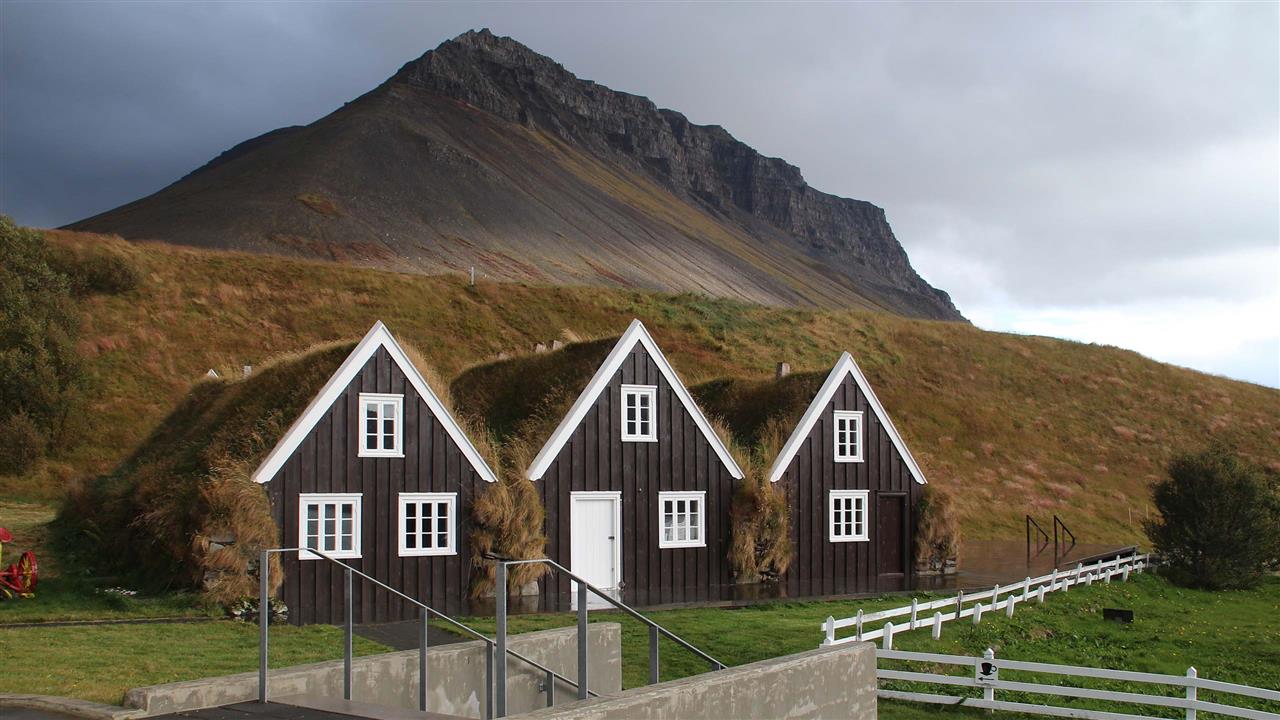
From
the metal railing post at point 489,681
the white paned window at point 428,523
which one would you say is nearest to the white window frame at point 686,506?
the white paned window at point 428,523

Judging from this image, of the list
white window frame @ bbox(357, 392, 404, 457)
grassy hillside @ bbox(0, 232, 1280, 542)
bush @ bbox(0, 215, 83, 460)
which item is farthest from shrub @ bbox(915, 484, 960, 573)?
bush @ bbox(0, 215, 83, 460)

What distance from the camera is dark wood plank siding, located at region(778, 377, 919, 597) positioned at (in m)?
27.0

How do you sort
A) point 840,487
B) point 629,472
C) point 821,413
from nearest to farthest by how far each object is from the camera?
1. point 629,472
2. point 821,413
3. point 840,487

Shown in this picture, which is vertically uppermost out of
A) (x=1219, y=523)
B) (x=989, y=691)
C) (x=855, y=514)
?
(x=855, y=514)

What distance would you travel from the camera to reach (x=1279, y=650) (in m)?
20.2

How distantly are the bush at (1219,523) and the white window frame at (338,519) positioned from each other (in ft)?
69.3

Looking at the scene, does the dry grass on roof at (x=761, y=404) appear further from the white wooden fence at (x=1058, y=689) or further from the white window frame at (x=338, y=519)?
the white wooden fence at (x=1058, y=689)

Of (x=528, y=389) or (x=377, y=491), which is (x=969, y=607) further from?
(x=377, y=491)

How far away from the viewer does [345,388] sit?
21.7 m

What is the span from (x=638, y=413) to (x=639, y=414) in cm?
7

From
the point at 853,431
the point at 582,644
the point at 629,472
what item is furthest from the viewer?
the point at 853,431

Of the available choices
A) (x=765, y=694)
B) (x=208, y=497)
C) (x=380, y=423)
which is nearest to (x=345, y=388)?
(x=380, y=423)

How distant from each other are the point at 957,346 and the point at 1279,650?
5674 cm

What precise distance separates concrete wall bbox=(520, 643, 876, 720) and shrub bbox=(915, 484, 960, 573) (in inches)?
679
